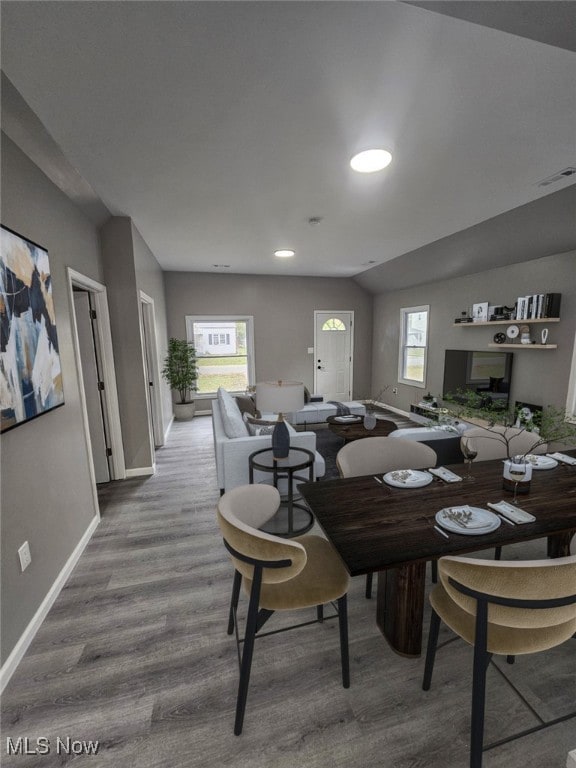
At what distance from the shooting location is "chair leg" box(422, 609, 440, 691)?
1.39 metres

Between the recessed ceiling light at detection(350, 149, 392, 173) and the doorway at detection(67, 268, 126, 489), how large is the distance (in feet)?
8.03

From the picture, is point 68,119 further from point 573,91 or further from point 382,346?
point 382,346

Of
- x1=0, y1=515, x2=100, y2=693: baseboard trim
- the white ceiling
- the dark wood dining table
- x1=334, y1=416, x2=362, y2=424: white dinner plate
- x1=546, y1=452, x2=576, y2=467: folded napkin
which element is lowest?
x1=0, y1=515, x2=100, y2=693: baseboard trim

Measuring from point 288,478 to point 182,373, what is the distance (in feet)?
11.9

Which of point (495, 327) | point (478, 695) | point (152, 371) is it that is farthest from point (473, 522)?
point (152, 371)

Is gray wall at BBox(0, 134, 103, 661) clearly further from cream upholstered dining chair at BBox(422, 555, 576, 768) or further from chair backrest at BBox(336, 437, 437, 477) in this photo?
cream upholstered dining chair at BBox(422, 555, 576, 768)

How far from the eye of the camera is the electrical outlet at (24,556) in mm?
1699

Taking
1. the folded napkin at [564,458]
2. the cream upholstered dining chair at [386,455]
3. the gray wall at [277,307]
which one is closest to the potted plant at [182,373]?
the gray wall at [277,307]

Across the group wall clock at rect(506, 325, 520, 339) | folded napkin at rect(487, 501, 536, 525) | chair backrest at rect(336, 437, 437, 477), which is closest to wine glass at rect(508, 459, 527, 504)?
folded napkin at rect(487, 501, 536, 525)

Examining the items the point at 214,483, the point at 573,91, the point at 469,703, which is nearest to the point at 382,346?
the point at 214,483

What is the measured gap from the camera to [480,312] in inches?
176

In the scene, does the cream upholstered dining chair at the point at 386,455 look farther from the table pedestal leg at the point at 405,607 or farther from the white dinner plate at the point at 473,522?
the white dinner plate at the point at 473,522

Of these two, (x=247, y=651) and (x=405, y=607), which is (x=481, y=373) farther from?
(x=247, y=651)

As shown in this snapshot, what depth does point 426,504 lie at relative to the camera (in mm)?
1544
